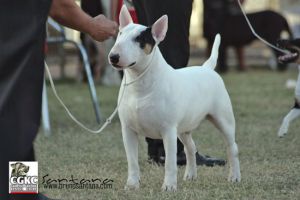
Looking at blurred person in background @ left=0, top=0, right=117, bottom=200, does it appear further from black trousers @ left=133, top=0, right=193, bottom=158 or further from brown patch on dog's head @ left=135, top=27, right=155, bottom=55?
black trousers @ left=133, top=0, right=193, bottom=158

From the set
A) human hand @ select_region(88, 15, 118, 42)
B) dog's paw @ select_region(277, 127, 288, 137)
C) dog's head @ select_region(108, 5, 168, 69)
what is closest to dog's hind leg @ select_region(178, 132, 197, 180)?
dog's head @ select_region(108, 5, 168, 69)

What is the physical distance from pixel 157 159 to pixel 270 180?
87cm

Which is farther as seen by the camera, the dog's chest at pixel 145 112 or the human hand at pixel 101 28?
the dog's chest at pixel 145 112

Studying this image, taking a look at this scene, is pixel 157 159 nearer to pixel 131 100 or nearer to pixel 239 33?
pixel 131 100

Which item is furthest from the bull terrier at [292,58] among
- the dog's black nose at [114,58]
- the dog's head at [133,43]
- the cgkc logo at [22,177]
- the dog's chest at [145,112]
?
the cgkc logo at [22,177]

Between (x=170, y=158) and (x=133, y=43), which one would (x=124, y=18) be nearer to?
(x=133, y=43)

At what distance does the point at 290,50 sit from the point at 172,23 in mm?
1558

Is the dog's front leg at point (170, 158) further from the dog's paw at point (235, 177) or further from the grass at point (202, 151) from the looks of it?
the dog's paw at point (235, 177)

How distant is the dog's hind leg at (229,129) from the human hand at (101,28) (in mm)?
811

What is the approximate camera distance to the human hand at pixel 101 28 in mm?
3166

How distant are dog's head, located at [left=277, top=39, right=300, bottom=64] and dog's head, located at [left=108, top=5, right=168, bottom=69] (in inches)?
90.2

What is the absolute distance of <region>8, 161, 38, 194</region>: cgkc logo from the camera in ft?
8.50

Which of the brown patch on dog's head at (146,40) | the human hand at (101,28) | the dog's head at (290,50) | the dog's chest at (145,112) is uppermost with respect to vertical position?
the human hand at (101,28)

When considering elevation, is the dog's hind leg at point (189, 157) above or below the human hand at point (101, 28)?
below
